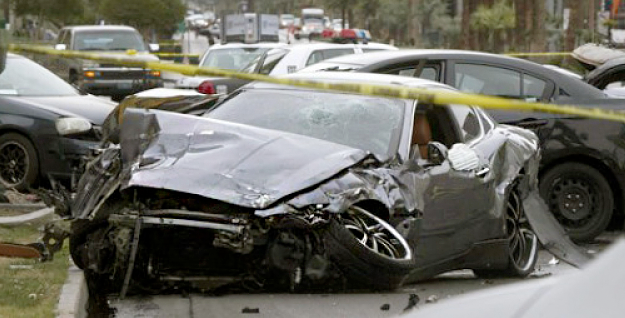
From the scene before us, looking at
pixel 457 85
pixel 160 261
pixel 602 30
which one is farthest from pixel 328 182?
pixel 602 30

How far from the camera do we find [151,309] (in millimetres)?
8227

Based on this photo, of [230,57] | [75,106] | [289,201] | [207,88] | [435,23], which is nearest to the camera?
[289,201]

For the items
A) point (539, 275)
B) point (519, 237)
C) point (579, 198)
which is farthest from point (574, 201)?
point (519, 237)

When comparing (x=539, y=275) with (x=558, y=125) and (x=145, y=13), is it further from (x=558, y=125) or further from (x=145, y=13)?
(x=145, y=13)

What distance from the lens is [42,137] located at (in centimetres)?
1356

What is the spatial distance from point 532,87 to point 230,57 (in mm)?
11144

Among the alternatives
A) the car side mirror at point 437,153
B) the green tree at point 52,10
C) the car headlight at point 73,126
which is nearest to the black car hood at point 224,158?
the car side mirror at point 437,153

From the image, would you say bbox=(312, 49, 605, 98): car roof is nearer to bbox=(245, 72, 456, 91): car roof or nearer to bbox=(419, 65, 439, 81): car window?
bbox=(419, 65, 439, 81): car window

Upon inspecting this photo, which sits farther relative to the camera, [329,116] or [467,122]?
[467,122]

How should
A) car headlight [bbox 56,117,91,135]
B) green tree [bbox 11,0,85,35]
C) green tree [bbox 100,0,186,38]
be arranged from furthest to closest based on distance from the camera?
green tree [bbox 100,0,186,38], green tree [bbox 11,0,85,35], car headlight [bbox 56,117,91,135]

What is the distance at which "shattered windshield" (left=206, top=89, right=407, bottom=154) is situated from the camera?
8.63m

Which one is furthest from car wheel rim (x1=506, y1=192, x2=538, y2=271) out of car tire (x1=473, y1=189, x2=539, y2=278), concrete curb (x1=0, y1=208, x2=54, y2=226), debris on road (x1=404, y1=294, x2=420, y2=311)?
concrete curb (x1=0, y1=208, x2=54, y2=226)

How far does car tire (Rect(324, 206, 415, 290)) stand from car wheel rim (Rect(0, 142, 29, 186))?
21.5 feet

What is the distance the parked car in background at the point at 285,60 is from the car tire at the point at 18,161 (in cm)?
388
